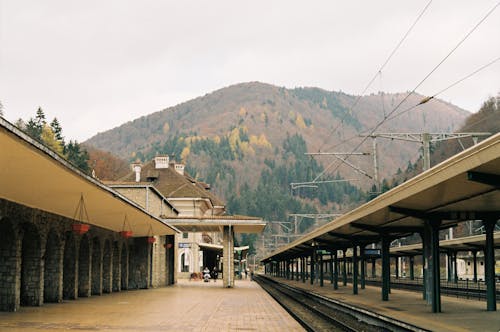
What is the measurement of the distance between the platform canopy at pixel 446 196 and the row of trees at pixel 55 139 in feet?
187

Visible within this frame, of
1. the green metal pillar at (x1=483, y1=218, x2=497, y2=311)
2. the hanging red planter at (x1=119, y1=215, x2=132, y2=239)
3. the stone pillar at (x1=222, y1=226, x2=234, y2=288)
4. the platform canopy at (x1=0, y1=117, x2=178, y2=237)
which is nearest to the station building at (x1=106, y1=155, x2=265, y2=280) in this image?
the stone pillar at (x1=222, y1=226, x2=234, y2=288)

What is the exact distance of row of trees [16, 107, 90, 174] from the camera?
7781 centimetres

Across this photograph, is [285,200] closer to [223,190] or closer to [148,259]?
[223,190]

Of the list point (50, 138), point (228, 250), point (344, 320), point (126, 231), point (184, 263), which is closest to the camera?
point (344, 320)

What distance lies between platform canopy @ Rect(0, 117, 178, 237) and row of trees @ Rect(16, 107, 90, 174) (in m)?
54.7

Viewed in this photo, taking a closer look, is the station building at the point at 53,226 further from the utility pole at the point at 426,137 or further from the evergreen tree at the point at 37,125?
the evergreen tree at the point at 37,125

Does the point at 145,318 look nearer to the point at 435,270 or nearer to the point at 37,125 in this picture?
the point at 435,270

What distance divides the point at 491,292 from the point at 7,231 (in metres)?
12.8

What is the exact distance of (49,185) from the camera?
1469cm

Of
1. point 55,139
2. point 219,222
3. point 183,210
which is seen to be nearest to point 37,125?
point 55,139

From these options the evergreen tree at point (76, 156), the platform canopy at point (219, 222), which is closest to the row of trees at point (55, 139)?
the evergreen tree at point (76, 156)

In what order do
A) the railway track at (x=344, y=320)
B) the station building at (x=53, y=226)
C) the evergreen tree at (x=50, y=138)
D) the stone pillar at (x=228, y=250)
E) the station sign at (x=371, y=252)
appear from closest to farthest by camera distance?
the station building at (x=53, y=226), the railway track at (x=344, y=320), the station sign at (x=371, y=252), the stone pillar at (x=228, y=250), the evergreen tree at (x=50, y=138)

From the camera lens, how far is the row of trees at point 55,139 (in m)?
77.8

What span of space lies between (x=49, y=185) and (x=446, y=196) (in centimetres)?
873
